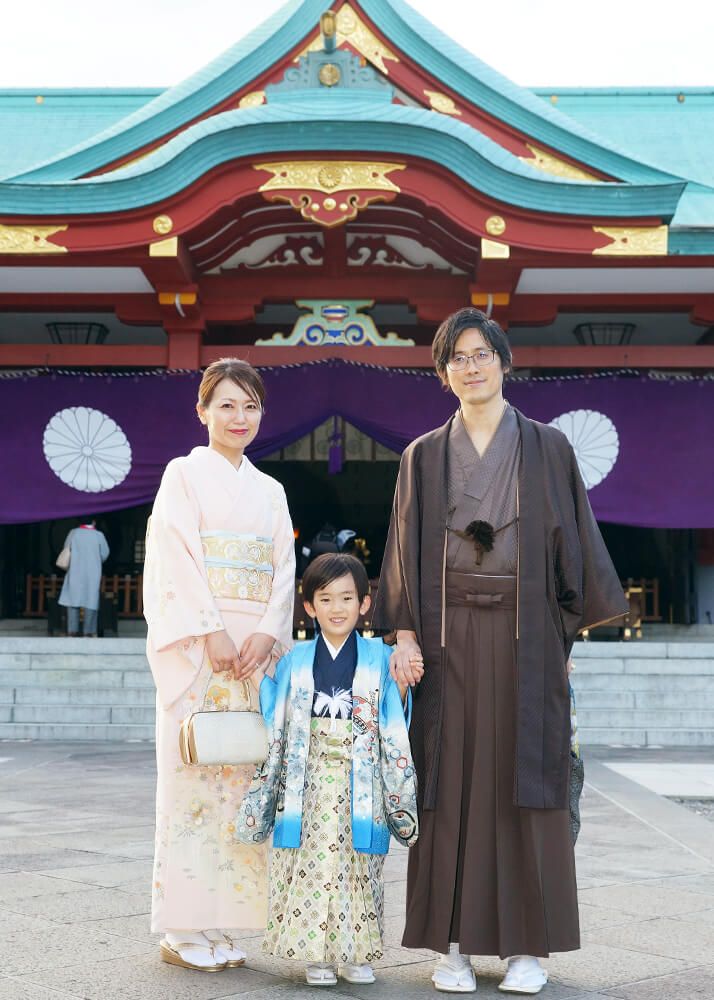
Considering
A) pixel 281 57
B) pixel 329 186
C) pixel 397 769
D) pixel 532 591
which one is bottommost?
pixel 397 769

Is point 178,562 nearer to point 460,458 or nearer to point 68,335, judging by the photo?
point 460,458

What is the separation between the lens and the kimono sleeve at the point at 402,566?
2.97 m

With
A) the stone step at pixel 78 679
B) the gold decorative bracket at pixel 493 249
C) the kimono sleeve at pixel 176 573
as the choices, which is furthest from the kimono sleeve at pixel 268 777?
the gold decorative bracket at pixel 493 249

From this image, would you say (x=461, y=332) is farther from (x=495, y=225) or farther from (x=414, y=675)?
(x=495, y=225)

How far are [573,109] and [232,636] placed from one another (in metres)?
11.4

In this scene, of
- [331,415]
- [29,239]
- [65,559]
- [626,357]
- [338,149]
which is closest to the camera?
[338,149]

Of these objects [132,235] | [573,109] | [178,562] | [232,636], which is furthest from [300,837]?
[573,109]

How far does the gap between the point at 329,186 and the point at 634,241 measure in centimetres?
237

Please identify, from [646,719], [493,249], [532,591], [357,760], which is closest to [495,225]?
[493,249]

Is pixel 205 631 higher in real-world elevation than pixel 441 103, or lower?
lower

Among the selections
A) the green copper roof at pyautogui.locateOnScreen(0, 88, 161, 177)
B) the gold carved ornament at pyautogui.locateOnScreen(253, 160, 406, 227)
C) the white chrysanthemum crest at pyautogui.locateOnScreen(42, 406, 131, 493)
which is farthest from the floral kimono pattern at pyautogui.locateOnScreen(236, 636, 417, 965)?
the green copper roof at pyautogui.locateOnScreen(0, 88, 161, 177)

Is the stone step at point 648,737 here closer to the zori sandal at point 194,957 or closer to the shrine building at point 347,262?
the shrine building at point 347,262

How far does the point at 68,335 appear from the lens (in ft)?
36.4

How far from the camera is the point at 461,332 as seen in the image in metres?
3.01
